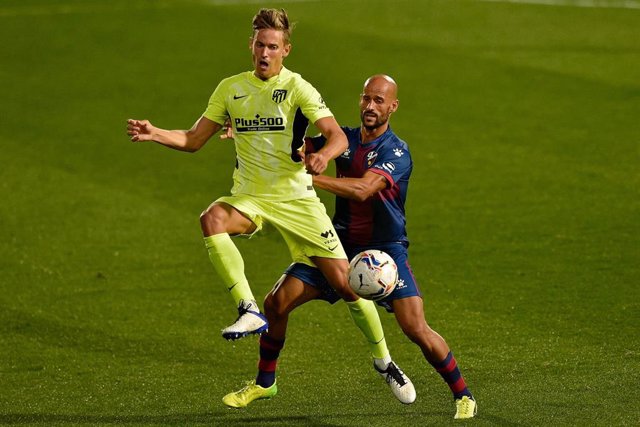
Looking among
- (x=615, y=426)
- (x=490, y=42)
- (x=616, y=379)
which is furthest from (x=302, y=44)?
(x=615, y=426)

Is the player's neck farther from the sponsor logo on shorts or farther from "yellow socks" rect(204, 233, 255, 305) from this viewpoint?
"yellow socks" rect(204, 233, 255, 305)

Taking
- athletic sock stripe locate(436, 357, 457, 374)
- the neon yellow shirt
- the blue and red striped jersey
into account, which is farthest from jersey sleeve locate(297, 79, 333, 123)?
athletic sock stripe locate(436, 357, 457, 374)

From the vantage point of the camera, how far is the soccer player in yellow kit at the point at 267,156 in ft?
30.8

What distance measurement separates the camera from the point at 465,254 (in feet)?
50.2

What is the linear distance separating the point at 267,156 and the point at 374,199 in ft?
2.94

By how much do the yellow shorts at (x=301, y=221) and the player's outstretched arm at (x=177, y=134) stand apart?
1.65 feet

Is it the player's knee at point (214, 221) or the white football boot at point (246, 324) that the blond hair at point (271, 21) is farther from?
the white football boot at point (246, 324)

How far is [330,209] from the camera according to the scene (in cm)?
1714

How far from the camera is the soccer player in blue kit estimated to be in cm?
948

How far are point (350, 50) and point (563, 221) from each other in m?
9.58

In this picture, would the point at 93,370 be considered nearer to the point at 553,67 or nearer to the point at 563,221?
the point at 563,221

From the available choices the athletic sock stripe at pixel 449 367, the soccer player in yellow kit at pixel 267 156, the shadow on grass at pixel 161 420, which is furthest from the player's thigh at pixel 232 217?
the athletic sock stripe at pixel 449 367

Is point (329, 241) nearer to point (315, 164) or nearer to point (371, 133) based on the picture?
point (371, 133)

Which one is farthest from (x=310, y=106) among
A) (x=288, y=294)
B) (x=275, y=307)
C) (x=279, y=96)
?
(x=275, y=307)
